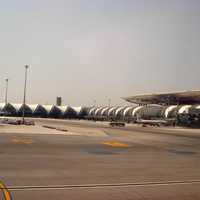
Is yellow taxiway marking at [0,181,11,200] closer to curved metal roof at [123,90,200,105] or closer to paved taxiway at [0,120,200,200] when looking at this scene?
paved taxiway at [0,120,200,200]

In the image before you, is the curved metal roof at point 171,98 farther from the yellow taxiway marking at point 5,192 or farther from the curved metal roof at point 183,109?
the yellow taxiway marking at point 5,192

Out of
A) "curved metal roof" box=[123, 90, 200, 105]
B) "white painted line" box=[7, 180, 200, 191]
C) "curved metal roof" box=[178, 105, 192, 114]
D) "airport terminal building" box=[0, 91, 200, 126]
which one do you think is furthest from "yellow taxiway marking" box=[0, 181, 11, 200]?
"curved metal roof" box=[178, 105, 192, 114]

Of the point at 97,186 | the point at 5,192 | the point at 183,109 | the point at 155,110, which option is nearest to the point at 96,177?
the point at 97,186

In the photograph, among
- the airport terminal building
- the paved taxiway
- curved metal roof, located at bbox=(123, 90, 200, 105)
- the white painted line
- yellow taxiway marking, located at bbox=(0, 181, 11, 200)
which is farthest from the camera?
curved metal roof, located at bbox=(123, 90, 200, 105)

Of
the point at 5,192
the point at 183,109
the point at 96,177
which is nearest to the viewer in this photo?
the point at 5,192

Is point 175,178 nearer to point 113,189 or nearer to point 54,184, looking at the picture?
point 113,189

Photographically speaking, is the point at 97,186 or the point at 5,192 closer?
the point at 5,192

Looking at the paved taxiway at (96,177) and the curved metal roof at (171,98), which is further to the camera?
the curved metal roof at (171,98)

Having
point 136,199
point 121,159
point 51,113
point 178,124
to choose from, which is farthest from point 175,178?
point 51,113

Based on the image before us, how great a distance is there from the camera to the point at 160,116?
428 ft

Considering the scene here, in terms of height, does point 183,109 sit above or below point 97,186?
above

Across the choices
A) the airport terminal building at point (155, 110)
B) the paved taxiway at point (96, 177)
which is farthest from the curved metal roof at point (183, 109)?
the paved taxiway at point (96, 177)

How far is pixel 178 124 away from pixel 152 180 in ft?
290

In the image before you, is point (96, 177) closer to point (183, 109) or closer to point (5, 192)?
point (5, 192)
